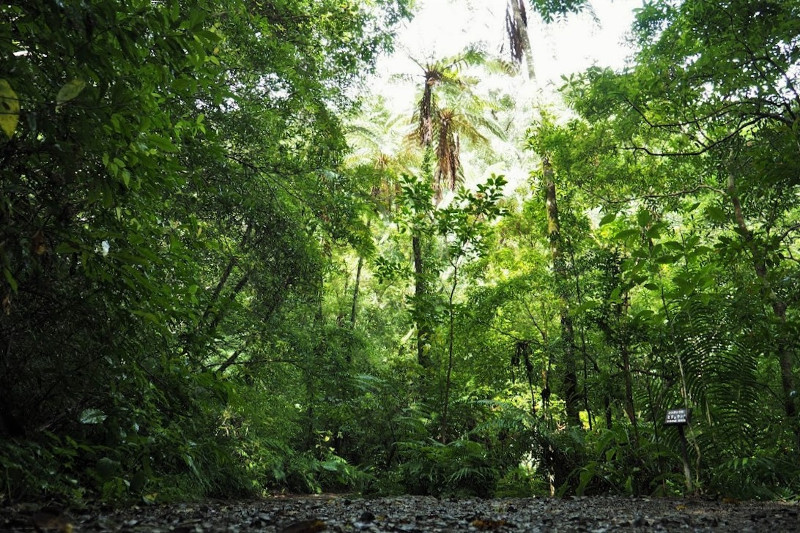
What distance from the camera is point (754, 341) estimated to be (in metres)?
4.35

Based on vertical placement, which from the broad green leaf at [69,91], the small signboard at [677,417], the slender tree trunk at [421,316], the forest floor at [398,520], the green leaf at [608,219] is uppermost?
the slender tree trunk at [421,316]

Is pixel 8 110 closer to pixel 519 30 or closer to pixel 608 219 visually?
pixel 608 219

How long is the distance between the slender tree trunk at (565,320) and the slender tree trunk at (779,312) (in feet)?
8.18

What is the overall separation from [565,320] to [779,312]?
3.05m

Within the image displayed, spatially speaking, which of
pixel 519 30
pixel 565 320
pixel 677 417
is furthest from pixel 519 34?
pixel 677 417

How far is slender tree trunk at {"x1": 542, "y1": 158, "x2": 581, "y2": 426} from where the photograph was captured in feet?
28.7

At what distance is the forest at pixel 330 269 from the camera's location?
2.27m

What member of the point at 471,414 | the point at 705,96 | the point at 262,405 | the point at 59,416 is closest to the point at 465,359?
the point at 471,414

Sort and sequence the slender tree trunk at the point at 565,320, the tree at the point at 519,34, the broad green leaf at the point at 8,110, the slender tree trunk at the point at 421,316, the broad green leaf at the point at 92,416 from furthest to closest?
the tree at the point at 519,34 → the slender tree trunk at the point at 565,320 → the slender tree trunk at the point at 421,316 → the broad green leaf at the point at 92,416 → the broad green leaf at the point at 8,110

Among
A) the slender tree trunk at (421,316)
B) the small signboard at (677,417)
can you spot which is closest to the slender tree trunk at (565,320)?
the slender tree trunk at (421,316)

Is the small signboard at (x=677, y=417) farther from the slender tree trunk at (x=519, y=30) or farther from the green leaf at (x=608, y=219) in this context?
the slender tree trunk at (x=519, y=30)

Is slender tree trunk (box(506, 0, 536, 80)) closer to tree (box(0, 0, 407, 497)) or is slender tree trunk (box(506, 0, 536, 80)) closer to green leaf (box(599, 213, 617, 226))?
tree (box(0, 0, 407, 497))

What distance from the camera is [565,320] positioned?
9367 mm

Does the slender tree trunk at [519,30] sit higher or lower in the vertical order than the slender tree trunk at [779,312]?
higher
